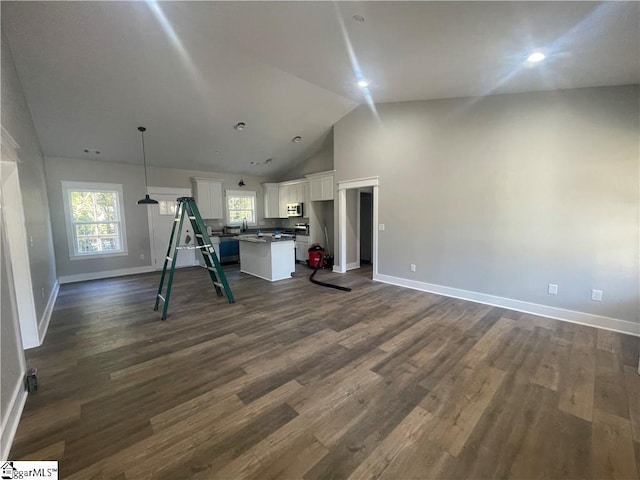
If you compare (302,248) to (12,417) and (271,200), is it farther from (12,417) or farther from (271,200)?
(12,417)

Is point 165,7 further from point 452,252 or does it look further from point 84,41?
point 452,252

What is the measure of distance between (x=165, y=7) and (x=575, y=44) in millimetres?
4014

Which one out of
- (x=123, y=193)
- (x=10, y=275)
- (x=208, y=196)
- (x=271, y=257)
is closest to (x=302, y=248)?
(x=271, y=257)

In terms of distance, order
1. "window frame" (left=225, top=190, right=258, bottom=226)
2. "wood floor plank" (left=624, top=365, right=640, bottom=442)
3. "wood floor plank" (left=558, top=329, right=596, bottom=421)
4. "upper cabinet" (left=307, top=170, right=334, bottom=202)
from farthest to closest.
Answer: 1. "window frame" (left=225, top=190, right=258, bottom=226)
2. "upper cabinet" (left=307, top=170, right=334, bottom=202)
3. "wood floor plank" (left=558, top=329, right=596, bottom=421)
4. "wood floor plank" (left=624, top=365, right=640, bottom=442)

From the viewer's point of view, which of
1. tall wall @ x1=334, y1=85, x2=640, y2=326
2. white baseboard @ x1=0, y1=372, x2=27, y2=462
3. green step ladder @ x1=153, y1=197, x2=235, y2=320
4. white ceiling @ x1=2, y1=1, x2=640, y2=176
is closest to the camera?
white baseboard @ x1=0, y1=372, x2=27, y2=462

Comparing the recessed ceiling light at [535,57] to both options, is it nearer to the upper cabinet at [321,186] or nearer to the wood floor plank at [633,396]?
the wood floor plank at [633,396]

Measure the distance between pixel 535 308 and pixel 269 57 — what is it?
5.12 meters

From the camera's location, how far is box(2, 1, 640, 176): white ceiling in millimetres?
2342

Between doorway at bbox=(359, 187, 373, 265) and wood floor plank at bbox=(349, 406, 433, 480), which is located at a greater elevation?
doorway at bbox=(359, 187, 373, 265)

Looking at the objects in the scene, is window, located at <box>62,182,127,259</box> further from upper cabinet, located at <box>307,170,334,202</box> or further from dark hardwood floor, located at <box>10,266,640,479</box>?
upper cabinet, located at <box>307,170,334,202</box>

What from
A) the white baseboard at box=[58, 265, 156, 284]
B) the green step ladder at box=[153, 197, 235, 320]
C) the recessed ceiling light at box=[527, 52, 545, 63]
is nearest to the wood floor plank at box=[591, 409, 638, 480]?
the recessed ceiling light at box=[527, 52, 545, 63]

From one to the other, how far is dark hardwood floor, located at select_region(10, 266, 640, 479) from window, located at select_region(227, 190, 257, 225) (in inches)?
188

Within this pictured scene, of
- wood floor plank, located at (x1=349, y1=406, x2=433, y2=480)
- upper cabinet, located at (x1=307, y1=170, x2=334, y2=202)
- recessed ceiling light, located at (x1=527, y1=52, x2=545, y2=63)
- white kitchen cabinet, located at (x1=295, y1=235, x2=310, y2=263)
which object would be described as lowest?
wood floor plank, located at (x1=349, y1=406, x2=433, y2=480)

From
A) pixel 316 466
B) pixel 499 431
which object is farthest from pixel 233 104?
pixel 499 431
